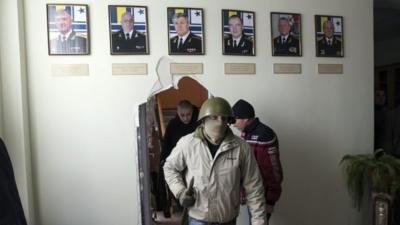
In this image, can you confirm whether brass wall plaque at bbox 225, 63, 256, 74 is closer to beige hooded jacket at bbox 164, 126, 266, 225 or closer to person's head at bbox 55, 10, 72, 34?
beige hooded jacket at bbox 164, 126, 266, 225

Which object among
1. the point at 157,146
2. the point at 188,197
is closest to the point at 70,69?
the point at 157,146

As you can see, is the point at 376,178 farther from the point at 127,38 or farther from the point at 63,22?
the point at 63,22

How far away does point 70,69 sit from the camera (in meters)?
2.27

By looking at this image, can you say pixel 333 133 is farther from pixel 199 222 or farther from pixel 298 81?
pixel 199 222

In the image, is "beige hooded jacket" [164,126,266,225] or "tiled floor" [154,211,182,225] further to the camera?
"tiled floor" [154,211,182,225]

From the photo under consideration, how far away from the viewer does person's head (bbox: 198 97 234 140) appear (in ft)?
5.38

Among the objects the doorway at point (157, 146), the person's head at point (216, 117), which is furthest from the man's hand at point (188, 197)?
the doorway at point (157, 146)

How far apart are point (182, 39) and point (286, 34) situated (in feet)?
3.03

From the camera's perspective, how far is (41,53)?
224cm

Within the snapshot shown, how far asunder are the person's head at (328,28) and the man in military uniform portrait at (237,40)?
28.4 inches

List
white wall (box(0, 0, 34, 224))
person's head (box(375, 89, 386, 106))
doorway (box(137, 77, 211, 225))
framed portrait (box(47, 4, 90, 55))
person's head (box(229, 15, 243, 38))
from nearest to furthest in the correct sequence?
1. doorway (box(137, 77, 211, 225))
2. white wall (box(0, 0, 34, 224))
3. framed portrait (box(47, 4, 90, 55))
4. person's head (box(229, 15, 243, 38))
5. person's head (box(375, 89, 386, 106))

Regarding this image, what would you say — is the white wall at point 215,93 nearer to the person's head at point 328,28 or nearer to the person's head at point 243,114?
the person's head at point 328,28

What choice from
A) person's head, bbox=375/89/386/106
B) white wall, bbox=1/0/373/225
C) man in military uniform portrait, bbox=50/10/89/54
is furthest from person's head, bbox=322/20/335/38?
man in military uniform portrait, bbox=50/10/89/54

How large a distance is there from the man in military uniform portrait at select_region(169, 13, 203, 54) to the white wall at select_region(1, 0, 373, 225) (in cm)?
7
